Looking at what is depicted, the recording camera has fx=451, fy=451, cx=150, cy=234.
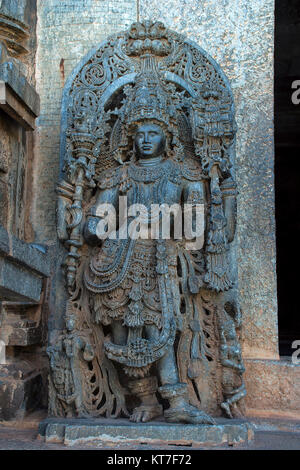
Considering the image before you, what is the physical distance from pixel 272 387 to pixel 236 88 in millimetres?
2848

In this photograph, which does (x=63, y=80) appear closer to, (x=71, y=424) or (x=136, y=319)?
(x=136, y=319)

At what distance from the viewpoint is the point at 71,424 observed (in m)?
3.28

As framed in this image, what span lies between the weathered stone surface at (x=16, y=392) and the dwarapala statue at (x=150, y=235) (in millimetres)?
392

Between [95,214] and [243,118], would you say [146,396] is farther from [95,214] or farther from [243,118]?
[243,118]

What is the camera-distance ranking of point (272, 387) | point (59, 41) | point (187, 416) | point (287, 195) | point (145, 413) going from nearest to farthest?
point (187, 416) → point (145, 413) → point (272, 387) → point (59, 41) → point (287, 195)

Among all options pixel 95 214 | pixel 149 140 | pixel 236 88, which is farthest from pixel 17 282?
pixel 236 88

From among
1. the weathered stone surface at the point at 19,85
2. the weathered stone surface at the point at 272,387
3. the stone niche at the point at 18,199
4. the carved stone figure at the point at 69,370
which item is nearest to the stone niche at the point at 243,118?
the weathered stone surface at the point at 272,387

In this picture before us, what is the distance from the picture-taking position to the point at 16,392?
380cm

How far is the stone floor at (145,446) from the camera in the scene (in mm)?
3145

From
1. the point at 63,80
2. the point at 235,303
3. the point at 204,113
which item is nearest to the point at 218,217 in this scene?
the point at 235,303

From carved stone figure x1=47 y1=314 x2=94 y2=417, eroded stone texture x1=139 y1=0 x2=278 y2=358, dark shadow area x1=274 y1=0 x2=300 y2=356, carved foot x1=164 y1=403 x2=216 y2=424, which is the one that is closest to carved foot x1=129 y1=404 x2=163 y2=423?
carved foot x1=164 y1=403 x2=216 y2=424

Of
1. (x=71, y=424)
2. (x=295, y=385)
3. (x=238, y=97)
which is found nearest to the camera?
(x=71, y=424)

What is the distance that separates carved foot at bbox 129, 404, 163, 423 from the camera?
3.36 m
